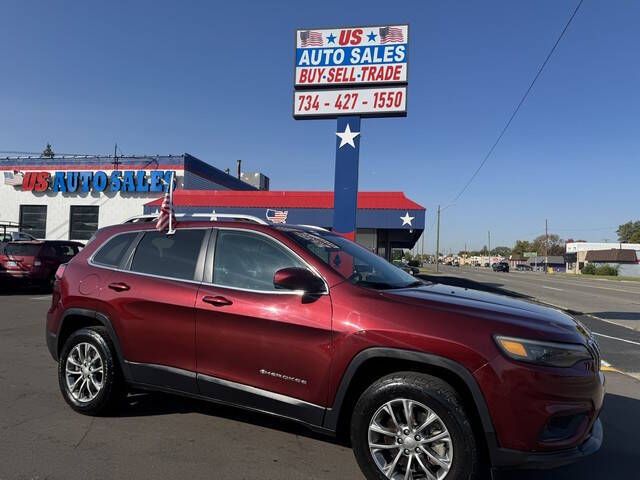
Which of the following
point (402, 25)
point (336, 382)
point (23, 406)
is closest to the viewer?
point (336, 382)

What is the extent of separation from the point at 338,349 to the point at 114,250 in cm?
267

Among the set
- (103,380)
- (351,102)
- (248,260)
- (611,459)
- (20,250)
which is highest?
(351,102)

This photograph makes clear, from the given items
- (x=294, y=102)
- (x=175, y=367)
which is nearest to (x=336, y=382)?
(x=175, y=367)

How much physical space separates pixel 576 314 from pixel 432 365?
45.6ft

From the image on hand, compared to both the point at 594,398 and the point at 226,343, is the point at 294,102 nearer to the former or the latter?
the point at 226,343

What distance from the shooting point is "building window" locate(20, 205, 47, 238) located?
3052 cm

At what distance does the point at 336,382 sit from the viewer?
347 cm

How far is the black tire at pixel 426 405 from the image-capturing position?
310 cm

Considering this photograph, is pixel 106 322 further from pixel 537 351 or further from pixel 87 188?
pixel 87 188

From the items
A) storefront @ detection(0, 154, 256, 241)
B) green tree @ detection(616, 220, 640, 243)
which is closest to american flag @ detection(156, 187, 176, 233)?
storefront @ detection(0, 154, 256, 241)

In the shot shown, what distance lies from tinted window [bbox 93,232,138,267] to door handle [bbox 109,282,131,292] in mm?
255

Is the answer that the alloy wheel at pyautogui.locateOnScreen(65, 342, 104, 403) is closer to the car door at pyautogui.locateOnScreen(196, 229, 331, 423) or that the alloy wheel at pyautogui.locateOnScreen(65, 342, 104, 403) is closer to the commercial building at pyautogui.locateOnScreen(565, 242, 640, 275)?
the car door at pyautogui.locateOnScreen(196, 229, 331, 423)

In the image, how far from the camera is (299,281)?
3.57 m

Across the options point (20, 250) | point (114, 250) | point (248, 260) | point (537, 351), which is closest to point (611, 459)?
point (537, 351)
